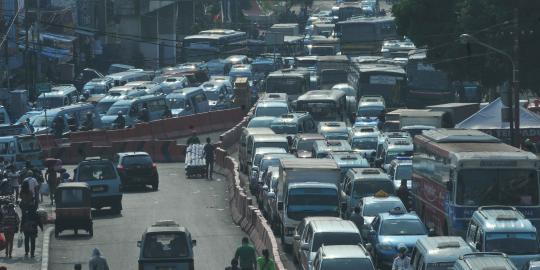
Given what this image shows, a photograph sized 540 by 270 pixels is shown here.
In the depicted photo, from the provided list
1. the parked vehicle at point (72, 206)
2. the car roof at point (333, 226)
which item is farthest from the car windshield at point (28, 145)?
the car roof at point (333, 226)

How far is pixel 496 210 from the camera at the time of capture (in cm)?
3297

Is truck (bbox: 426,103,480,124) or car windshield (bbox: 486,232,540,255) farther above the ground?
car windshield (bbox: 486,232,540,255)

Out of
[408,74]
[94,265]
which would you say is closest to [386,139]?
[94,265]

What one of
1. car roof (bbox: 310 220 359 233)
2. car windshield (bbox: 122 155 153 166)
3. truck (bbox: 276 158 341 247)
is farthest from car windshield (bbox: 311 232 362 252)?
car windshield (bbox: 122 155 153 166)

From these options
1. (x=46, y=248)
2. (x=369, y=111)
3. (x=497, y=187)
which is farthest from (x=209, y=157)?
(x=497, y=187)

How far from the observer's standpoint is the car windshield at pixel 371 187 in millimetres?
42500

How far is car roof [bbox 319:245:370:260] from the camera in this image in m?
29.8

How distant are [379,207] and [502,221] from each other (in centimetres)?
769

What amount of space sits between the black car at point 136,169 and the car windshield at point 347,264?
958 inches

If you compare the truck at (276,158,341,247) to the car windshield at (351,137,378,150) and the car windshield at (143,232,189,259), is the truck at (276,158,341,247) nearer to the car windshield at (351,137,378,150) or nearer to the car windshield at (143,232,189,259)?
the car windshield at (143,232,189,259)

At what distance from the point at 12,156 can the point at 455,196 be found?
24.1 meters

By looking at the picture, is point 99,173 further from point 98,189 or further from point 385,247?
point 385,247

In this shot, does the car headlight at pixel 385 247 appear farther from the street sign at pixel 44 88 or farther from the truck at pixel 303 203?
the street sign at pixel 44 88

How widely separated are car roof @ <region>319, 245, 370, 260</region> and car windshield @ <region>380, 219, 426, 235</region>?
4839mm
